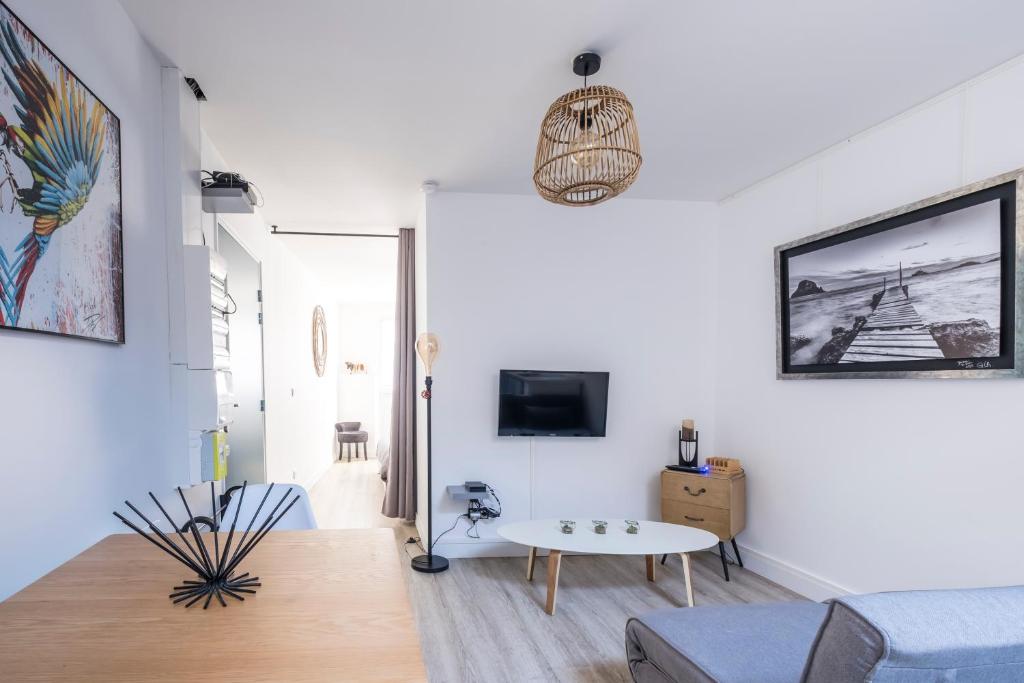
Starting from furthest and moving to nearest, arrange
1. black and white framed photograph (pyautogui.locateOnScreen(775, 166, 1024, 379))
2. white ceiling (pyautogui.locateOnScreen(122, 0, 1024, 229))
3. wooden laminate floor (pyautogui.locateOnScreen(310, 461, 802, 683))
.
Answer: wooden laminate floor (pyautogui.locateOnScreen(310, 461, 802, 683)), black and white framed photograph (pyautogui.locateOnScreen(775, 166, 1024, 379)), white ceiling (pyautogui.locateOnScreen(122, 0, 1024, 229))

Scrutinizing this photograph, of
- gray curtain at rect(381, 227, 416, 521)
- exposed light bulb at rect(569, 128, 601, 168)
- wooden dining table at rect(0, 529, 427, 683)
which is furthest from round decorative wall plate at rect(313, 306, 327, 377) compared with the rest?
wooden dining table at rect(0, 529, 427, 683)

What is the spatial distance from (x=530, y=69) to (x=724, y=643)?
2.31 m

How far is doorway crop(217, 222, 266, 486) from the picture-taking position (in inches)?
137

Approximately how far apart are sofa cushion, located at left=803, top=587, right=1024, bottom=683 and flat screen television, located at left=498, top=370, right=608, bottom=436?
284 cm

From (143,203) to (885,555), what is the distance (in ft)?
12.2

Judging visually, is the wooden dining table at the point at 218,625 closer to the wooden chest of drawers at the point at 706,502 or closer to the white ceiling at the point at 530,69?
the white ceiling at the point at 530,69

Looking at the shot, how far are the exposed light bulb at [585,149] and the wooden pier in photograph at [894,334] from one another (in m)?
1.70

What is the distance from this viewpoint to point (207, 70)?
7.38 ft

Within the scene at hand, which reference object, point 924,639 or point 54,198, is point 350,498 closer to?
point 54,198

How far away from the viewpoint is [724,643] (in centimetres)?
181

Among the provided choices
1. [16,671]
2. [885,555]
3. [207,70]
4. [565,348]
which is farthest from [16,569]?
[885,555]

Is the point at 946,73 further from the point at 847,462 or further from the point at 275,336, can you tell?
the point at 275,336

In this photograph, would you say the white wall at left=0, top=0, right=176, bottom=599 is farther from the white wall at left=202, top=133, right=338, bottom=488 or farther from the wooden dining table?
the white wall at left=202, top=133, right=338, bottom=488

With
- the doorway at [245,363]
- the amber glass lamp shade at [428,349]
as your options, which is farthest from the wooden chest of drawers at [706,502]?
the doorway at [245,363]
